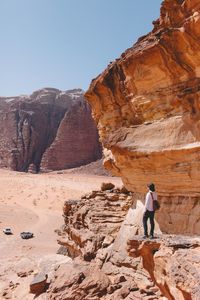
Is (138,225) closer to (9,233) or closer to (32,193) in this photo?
(9,233)

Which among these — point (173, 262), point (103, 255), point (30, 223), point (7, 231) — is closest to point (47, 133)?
point (30, 223)

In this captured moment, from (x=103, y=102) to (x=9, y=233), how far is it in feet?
38.2

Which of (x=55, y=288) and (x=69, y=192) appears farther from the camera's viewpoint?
(x=69, y=192)

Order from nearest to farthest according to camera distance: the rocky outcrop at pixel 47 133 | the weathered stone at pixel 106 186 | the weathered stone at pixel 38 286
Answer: the weathered stone at pixel 38 286 < the weathered stone at pixel 106 186 < the rocky outcrop at pixel 47 133

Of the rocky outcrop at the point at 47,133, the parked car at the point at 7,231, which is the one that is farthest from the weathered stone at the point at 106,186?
the rocky outcrop at the point at 47,133

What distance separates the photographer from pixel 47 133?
193 feet

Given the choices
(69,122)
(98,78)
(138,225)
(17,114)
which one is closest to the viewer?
(138,225)

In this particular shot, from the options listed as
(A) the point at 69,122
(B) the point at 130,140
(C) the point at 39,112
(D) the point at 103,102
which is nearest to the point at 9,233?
(D) the point at 103,102

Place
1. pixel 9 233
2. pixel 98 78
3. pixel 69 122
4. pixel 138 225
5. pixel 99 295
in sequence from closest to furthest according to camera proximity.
A: pixel 99 295, pixel 138 225, pixel 98 78, pixel 9 233, pixel 69 122

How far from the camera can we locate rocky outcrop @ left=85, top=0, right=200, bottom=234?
7.48 metres

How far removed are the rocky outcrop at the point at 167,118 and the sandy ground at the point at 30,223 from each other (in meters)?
3.90

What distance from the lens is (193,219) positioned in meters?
7.37

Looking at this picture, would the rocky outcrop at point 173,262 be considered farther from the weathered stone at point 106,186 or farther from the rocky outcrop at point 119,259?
the weathered stone at point 106,186

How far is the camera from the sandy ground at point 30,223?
10357mm
